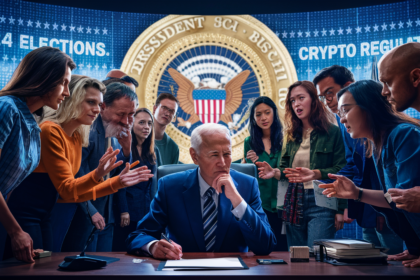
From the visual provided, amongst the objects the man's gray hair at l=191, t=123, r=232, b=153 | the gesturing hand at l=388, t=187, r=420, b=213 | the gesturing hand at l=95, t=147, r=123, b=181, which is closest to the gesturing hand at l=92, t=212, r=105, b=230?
the gesturing hand at l=95, t=147, r=123, b=181

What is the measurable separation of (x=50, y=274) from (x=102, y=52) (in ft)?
9.49

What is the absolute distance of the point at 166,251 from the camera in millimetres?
1741

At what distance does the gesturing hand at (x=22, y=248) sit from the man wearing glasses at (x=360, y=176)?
2235 mm

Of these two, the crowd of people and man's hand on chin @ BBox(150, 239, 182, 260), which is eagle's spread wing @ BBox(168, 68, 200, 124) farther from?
man's hand on chin @ BBox(150, 239, 182, 260)

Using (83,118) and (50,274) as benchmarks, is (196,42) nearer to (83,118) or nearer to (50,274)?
(83,118)

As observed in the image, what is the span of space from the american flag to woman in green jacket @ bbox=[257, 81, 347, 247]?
835 mm

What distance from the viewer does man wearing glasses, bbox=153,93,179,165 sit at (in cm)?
371

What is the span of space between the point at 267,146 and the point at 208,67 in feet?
3.86

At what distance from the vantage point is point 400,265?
1595mm

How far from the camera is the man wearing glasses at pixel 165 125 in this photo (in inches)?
146

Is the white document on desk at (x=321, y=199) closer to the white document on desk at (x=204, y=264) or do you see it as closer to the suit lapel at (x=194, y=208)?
the suit lapel at (x=194, y=208)

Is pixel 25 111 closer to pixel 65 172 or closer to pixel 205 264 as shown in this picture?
pixel 65 172

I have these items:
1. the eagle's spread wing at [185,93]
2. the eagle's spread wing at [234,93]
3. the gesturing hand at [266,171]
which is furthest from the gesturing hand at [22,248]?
the eagle's spread wing at [234,93]

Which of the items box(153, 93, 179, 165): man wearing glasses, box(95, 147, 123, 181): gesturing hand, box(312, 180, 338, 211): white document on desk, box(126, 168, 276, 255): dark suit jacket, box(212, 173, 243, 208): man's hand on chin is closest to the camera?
box(212, 173, 243, 208): man's hand on chin
